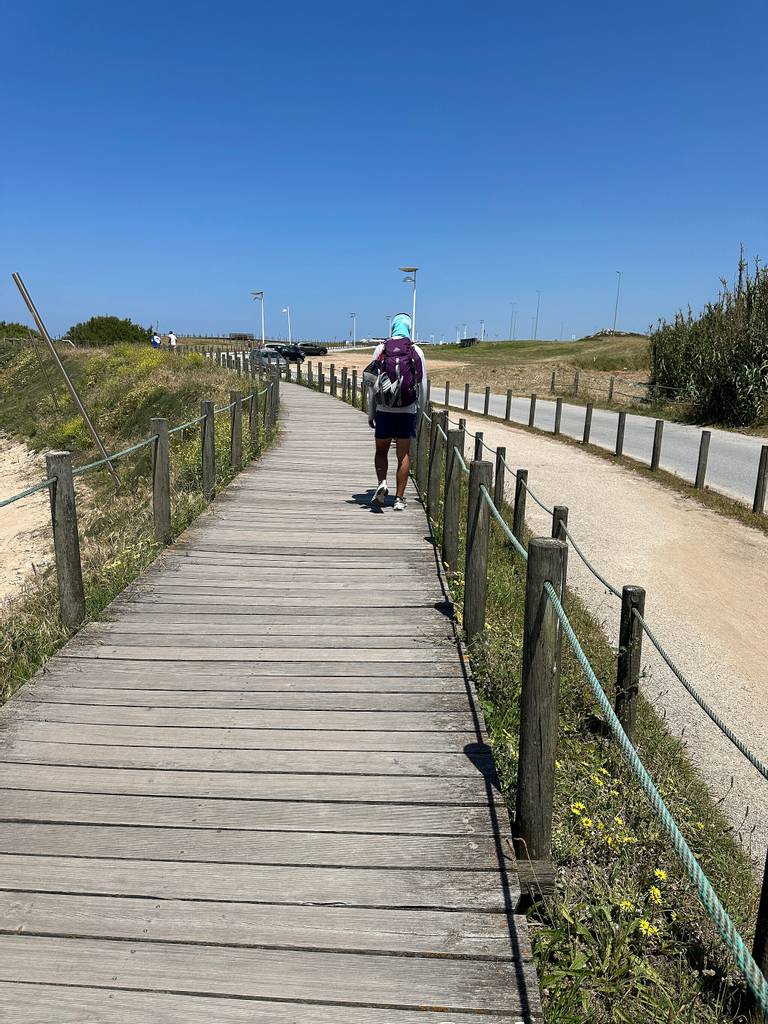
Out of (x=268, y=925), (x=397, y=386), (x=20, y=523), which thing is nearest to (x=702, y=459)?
(x=397, y=386)

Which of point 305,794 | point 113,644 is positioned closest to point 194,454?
point 113,644

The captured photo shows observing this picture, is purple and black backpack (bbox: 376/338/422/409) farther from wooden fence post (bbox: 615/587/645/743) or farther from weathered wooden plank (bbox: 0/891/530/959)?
weathered wooden plank (bbox: 0/891/530/959)

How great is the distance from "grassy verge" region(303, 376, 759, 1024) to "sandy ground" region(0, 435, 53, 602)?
7243 millimetres

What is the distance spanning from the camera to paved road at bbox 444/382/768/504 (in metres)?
14.9

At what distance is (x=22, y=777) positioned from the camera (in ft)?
10.9

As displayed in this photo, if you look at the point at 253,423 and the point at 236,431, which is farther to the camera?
the point at 253,423

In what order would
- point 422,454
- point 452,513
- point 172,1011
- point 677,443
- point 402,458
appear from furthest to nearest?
1. point 677,443
2. point 422,454
3. point 402,458
4. point 452,513
5. point 172,1011

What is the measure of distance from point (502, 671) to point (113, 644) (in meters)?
2.31

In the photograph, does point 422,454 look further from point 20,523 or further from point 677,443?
point 677,443

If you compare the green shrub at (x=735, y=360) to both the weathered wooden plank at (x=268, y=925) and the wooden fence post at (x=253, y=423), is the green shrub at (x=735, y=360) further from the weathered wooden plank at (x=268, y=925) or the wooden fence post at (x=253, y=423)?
the weathered wooden plank at (x=268, y=925)

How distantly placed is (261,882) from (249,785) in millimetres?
597

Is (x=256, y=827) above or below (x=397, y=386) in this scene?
below

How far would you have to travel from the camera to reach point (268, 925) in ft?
8.23

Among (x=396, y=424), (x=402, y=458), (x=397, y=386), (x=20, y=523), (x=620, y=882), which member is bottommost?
(x=20, y=523)
